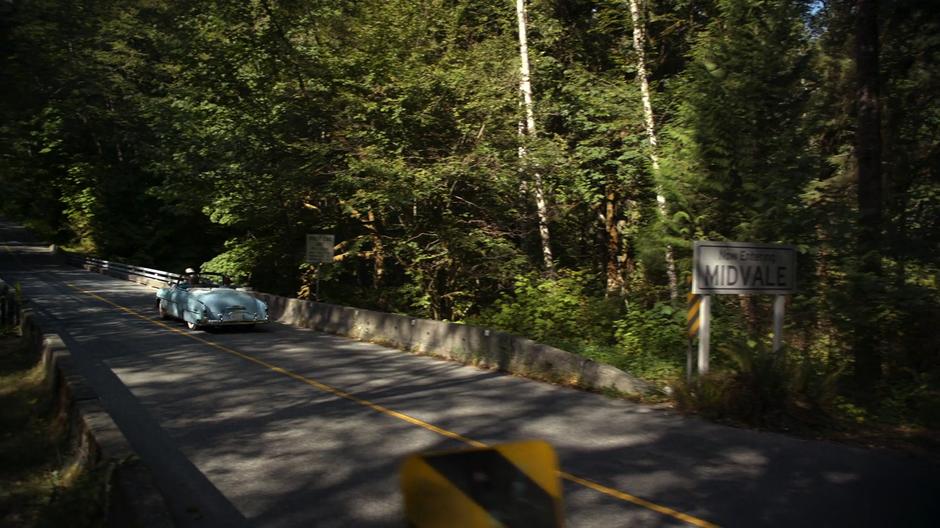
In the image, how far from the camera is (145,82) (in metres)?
44.5

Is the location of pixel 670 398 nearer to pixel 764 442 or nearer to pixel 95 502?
pixel 764 442

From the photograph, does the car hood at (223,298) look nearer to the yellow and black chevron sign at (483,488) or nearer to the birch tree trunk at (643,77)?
the birch tree trunk at (643,77)

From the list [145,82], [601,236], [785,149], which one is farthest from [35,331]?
[145,82]

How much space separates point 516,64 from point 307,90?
6.71 m

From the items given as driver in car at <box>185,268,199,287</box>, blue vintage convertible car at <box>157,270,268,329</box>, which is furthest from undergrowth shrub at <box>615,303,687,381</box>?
driver in car at <box>185,268,199,287</box>

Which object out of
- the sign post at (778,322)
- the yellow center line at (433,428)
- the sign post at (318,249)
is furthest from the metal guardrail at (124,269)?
the sign post at (778,322)

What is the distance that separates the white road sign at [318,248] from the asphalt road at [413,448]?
8.08 meters

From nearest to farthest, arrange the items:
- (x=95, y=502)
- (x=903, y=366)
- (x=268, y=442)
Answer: (x=95, y=502), (x=268, y=442), (x=903, y=366)

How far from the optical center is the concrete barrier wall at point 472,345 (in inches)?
483

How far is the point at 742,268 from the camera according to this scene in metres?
11.3

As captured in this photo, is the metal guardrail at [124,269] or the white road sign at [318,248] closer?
the white road sign at [318,248]

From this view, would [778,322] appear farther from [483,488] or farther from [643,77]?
[643,77]

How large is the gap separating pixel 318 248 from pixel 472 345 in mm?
9448

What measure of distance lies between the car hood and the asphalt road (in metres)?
4.41
